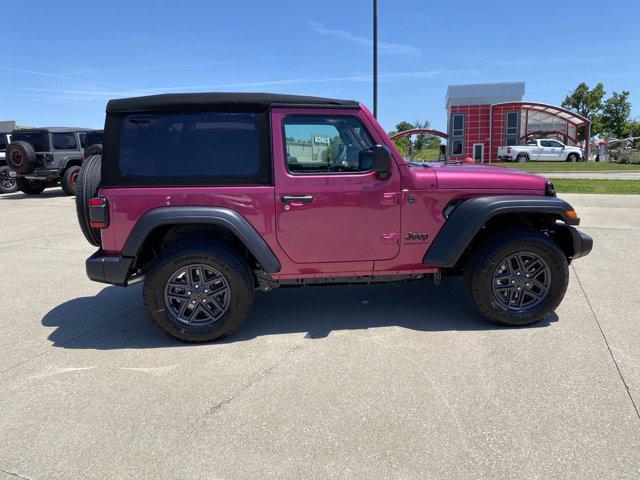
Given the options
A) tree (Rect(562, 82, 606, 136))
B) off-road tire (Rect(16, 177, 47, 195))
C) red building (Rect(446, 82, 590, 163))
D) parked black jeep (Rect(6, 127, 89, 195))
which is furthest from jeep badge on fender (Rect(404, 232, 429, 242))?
tree (Rect(562, 82, 606, 136))

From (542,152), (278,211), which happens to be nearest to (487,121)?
(542,152)

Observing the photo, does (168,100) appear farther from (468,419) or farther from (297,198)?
(468,419)

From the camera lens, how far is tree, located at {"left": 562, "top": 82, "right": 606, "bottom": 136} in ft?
153

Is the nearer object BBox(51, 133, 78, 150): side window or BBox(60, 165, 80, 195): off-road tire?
BBox(60, 165, 80, 195): off-road tire

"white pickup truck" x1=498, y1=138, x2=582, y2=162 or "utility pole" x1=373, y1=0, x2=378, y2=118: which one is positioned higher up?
"utility pole" x1=373, y1=0, x2=378, y2=118

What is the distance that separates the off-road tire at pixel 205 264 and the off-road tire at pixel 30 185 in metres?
14.0

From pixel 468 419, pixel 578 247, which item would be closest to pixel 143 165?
pixel 468 419

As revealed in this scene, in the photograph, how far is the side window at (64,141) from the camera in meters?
14.2

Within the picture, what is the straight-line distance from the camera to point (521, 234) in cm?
382

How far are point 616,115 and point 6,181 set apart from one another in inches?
2024

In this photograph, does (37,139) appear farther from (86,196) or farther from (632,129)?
(632,129)

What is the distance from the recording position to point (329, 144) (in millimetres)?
3752

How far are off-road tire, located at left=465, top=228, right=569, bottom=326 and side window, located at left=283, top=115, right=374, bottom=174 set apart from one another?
48.1 inches

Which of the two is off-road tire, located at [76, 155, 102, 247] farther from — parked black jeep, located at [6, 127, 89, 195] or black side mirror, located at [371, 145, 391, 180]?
parked black jeep, located at [6, 127, 89, 195]
